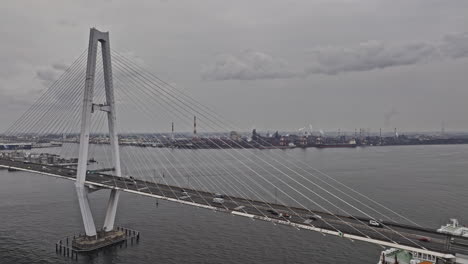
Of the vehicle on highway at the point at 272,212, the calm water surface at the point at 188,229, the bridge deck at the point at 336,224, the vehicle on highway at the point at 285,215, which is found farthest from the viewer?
the calm water surface at the point at 188,229

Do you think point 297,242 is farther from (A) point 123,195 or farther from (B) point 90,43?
(A) point 123,195

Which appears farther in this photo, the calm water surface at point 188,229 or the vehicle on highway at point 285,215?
the calm water surface at point 188,229

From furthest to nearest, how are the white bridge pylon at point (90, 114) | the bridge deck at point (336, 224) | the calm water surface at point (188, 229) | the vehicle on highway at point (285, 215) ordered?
the white bridge pylon at point (90, 114)
the calm water surface at point (188, 229)
the vehicle on highway at point (285, 215)
the bridge deck at point (336, 224)

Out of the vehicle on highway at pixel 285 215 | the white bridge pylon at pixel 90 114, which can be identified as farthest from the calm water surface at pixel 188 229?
the vehicle on highway at pixel 285 215

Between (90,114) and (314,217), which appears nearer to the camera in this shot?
(314,217)

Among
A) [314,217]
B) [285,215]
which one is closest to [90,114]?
[285,215]

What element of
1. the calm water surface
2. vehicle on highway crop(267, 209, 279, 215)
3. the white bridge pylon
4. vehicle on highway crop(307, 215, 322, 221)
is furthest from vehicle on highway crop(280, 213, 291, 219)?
the white bridge pylon

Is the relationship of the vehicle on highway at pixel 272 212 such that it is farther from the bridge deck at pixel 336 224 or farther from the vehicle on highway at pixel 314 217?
the vehicle on highway at pixel 314 217

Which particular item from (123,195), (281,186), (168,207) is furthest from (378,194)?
(123,195)

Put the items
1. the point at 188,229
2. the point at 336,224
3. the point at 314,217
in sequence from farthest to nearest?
the point at 188,229, the point at 314,217, the point at 336,224

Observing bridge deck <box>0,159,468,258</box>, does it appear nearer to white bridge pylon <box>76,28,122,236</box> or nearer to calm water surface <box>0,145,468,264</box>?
white bridge pylon <box>76,28,122,236</box>

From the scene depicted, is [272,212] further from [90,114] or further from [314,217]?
[90,114]
